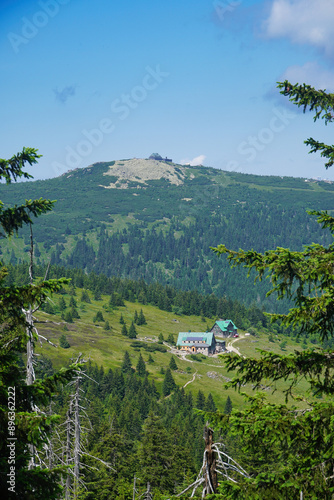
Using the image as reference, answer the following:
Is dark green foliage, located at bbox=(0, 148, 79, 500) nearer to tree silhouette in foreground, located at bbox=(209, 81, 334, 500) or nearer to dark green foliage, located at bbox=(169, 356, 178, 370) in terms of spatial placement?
tree silhouette in foreground, located at bbox=(209, 81, 334, 500)

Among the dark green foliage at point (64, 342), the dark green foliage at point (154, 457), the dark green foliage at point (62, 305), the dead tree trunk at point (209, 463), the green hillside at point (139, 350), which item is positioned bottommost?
the green hillside at point (139, 350)

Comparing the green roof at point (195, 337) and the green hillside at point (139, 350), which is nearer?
the green hillside at point (139, 350)

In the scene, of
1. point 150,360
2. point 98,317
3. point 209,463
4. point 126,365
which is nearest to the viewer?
point 209,463

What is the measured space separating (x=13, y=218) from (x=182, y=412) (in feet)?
330

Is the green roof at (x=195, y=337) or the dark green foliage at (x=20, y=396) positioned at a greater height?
the dark green foliage at (x=20, y=396)

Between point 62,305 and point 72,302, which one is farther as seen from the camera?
point 72,302

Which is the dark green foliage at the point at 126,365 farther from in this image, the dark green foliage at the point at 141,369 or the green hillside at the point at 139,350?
the green hillside at the point at 139,350

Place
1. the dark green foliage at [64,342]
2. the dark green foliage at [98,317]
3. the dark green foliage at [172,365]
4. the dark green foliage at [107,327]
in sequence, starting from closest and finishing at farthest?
the dark green foliage at [64,342]
the dark green foliage at [172,365]
the dark green foliage at [107,327]
the dark green foliage at [98,317]

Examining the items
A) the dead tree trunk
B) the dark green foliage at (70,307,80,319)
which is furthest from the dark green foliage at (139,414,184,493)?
the dark green foliage at (70,307,80,319)

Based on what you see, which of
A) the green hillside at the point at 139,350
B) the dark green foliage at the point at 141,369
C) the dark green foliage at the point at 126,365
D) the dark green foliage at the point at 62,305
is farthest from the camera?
the dark green foliage at the point at 62,305

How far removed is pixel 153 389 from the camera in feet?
392

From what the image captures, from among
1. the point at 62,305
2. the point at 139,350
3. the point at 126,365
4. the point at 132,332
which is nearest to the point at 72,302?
the point at 62,305

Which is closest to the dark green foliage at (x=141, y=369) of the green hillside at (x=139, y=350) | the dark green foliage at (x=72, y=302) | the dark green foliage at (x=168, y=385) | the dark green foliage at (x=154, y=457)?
the green hillside at (x=139, y=350)

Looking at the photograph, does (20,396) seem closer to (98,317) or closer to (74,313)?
(74,313)
